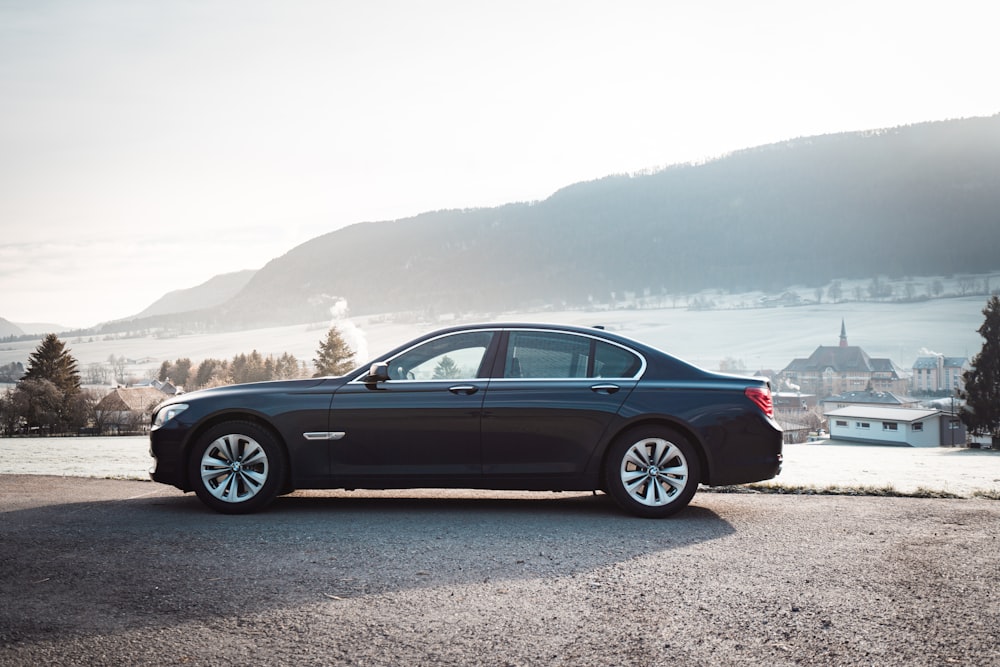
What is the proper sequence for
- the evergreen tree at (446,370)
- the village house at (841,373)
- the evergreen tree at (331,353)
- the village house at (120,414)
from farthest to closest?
the village house at (841,373) < the evergreen tree at (331,353) < the village house at (120,414) < the evergreen tree at (446,370)

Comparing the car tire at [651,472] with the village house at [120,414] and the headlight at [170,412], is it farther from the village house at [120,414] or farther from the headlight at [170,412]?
the village house at [120,414]

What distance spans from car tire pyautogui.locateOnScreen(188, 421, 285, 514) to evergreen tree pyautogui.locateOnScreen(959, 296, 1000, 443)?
158 feet

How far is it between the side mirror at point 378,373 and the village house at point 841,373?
476ft

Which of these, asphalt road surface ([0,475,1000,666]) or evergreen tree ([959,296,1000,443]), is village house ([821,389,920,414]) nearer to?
evergreen tree ([959,296,1000,443])

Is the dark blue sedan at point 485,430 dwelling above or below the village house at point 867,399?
above

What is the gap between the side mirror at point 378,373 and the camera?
733 cm

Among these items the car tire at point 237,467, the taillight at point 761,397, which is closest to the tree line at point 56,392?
the car tire at point 237,467

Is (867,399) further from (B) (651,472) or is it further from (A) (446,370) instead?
(A) (446,370)

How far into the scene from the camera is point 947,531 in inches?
262

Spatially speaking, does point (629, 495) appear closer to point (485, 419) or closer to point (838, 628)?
point (485, 419)

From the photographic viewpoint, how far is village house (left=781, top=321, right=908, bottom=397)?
145 m

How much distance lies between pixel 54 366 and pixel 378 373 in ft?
232

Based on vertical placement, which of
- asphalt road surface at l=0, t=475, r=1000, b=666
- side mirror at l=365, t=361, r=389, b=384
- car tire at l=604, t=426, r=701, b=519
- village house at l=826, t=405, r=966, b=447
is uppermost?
side mirror at l=365, t=361, r=389, b=384

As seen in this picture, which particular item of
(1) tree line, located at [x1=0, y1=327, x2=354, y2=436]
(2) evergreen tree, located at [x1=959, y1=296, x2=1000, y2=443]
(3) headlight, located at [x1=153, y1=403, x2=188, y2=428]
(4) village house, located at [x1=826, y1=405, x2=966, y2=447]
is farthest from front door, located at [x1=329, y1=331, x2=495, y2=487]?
(4) village house, located at [x1=826, y1=405, x2=966, y2=447]
